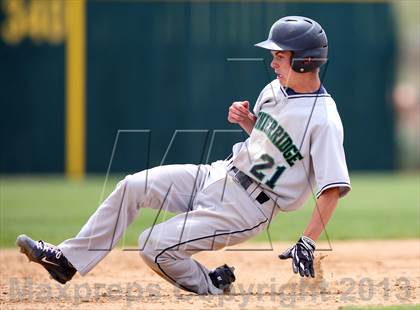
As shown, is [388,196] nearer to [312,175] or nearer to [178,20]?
[178,20]

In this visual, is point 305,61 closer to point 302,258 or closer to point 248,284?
point 302,258

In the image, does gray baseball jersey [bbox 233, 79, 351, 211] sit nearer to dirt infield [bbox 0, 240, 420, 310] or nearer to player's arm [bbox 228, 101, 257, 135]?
player's arm [bbox 228, 101, 257, 135]

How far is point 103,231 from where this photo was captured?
184 inches

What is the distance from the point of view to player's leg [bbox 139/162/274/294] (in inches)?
181

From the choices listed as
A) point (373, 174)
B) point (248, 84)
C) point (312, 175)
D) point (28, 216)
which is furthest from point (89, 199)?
point (312, 175)

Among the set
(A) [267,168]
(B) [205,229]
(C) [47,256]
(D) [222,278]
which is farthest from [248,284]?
(C) [47,256]

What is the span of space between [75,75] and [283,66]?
421 inches

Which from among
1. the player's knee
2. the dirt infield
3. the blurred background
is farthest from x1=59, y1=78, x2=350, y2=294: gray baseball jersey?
the blurred background

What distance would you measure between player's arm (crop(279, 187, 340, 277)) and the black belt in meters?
0.31

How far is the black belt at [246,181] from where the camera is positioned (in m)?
4.67

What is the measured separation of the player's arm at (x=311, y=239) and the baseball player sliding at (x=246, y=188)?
2 centimetres

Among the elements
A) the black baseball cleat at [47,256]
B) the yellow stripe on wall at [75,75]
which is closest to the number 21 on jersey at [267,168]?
the black baseball cleat at [47,256]

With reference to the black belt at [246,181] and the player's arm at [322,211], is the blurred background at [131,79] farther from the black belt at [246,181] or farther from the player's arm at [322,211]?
the player's arm at [322,211]

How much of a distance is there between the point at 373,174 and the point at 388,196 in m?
3.73
